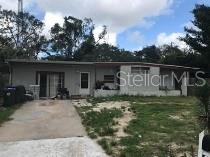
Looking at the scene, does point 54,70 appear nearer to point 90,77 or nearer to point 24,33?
point 90,77

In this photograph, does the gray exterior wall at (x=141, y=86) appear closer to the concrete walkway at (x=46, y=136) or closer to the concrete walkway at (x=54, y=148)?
the concrete walkway at (x=46, y=136)

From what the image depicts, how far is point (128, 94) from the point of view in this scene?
29.7 metres

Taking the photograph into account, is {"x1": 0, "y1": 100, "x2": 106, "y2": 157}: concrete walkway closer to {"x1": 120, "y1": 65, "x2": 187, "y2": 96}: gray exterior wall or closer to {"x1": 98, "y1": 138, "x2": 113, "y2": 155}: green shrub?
{"x1": 98, "y1": 138, "x2": 113, "y2": 155}: green shrub

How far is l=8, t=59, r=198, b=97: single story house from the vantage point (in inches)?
1188

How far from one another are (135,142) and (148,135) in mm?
1278

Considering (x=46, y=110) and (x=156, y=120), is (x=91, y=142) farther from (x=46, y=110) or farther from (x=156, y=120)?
(x=46, y=110)

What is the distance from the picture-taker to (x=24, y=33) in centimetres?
5494

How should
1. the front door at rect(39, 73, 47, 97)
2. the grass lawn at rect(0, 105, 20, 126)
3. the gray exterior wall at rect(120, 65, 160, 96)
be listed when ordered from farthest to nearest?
1. the front door at rect(39, 73, 47, 97)
2. the gray exterior wall at rect(120, 65, 160, 96)
3. the grass lawn at rect(0, 105, 20, 126)

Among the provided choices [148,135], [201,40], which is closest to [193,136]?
[148,135]

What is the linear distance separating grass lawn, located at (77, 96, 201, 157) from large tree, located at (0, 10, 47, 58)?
3587cm

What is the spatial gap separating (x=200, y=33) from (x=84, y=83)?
14.9 meters

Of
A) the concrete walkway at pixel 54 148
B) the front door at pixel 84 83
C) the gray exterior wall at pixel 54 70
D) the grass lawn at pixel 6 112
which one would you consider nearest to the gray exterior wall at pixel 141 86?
the gray exterior wall at pixel 54 70

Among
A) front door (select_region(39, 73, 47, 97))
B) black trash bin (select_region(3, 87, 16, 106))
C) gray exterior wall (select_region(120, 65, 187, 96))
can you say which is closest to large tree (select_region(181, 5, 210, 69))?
gray exterior wall (select_region(120, 65, 187, 96))

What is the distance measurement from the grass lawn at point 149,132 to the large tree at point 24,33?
118ft
